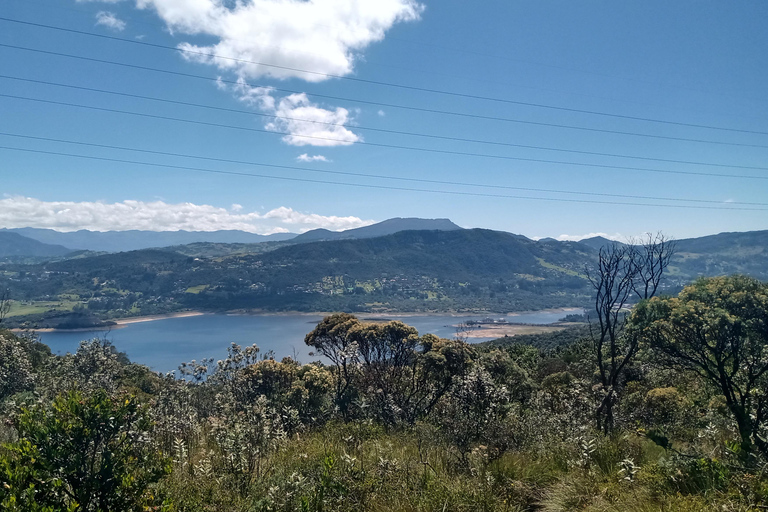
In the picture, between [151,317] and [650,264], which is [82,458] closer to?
[650,264]

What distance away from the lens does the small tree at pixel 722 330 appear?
7.81 m

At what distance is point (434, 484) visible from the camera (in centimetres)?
429

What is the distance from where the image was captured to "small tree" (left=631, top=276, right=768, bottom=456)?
781 centimetres

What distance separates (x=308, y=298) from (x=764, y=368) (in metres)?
171

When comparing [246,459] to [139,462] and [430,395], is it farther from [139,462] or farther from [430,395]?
[430,395]

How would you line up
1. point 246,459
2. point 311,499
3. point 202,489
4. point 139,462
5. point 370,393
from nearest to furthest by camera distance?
point 139,462
point 311,499
point 202,489
point 246,459
point 370,393

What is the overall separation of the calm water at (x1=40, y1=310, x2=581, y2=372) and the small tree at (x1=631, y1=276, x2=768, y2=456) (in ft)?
213

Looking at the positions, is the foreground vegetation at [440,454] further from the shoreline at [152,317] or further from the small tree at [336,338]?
the shoreline at [152,317]

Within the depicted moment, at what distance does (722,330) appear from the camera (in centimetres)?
810

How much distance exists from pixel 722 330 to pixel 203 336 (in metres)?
113

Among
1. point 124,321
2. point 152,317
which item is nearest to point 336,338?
point 124,321

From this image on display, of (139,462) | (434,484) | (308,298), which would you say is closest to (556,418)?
(434,484)

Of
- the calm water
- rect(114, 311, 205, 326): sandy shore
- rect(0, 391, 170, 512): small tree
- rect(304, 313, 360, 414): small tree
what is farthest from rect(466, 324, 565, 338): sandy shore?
rect(114, 311, 205, 326): sandy shore

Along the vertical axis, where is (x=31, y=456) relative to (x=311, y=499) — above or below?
above
